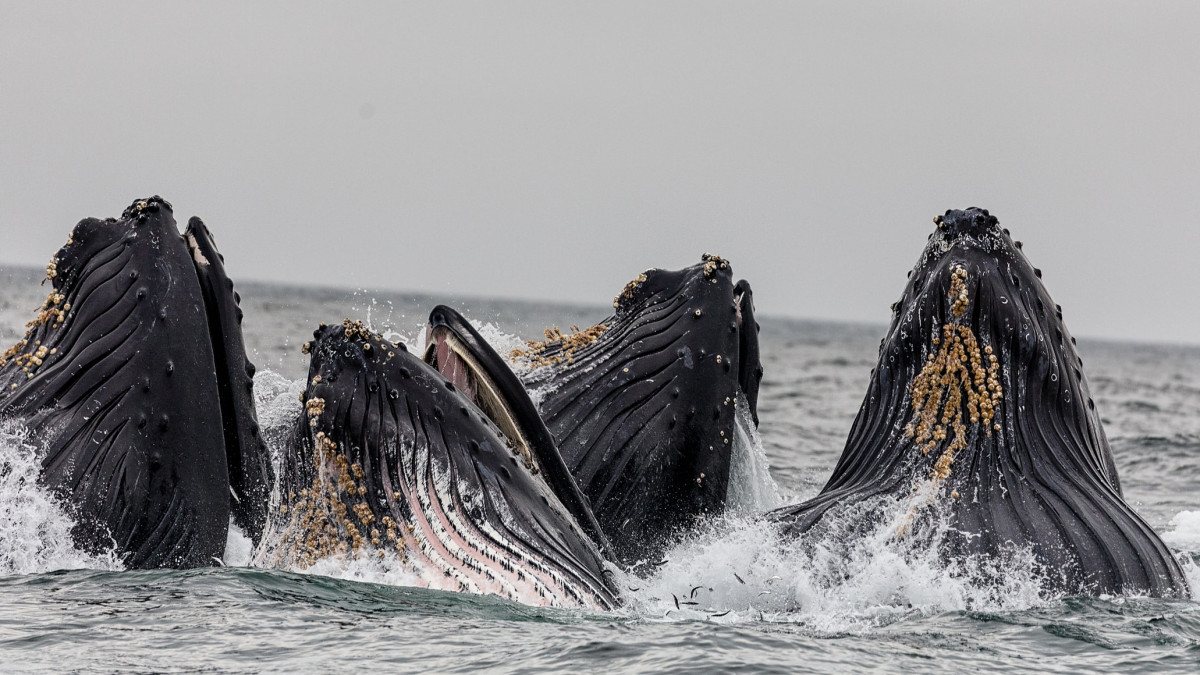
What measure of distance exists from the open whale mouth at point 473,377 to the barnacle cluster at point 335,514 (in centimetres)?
77

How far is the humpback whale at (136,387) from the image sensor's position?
761 cm

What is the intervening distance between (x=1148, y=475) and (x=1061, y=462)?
8885 mm

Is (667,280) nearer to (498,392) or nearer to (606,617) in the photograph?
(498,392)

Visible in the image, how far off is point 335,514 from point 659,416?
2.78 m

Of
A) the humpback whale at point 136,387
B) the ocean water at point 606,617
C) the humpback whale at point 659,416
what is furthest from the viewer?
the humpback whale at point 659,416

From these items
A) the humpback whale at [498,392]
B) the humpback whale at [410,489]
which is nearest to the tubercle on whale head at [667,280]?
the humpback whale at [498,392]

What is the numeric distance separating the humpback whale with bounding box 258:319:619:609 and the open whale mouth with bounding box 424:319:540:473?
0.36 meters

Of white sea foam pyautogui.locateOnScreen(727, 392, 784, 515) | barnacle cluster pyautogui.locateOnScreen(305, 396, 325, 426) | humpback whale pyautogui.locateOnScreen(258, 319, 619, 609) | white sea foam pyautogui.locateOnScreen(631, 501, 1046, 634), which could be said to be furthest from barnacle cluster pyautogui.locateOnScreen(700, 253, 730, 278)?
barnacle cluster pyautogui.locateOnScreen(305, 396, 325, 426)

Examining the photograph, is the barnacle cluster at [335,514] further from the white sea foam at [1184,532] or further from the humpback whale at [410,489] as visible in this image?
the white sea foam at [1184,532]

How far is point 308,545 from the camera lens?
7.18m

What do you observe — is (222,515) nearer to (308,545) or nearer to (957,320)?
(308,545)

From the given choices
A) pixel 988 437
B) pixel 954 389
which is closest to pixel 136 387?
pixel 954 389

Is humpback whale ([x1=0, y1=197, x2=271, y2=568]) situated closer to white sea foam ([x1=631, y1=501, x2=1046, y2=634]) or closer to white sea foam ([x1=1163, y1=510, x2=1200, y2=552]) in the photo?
white sea foam ([x1=631, y1=501, x2=1046, y2=634])

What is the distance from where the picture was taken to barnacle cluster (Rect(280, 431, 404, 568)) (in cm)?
710
